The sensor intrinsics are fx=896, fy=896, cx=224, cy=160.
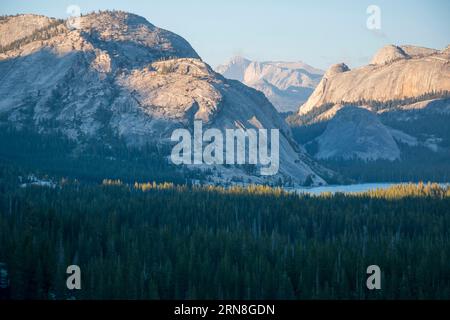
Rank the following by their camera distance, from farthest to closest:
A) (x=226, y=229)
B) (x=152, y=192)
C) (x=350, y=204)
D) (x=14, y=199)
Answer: (x=152, y=192) → (x=350, y=204) → (x=14, y=199) → (x=226, y=229)

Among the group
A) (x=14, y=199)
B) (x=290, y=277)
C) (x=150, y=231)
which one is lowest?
(x=290, y=277)

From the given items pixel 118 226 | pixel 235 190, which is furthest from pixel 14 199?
pixel 235 190
